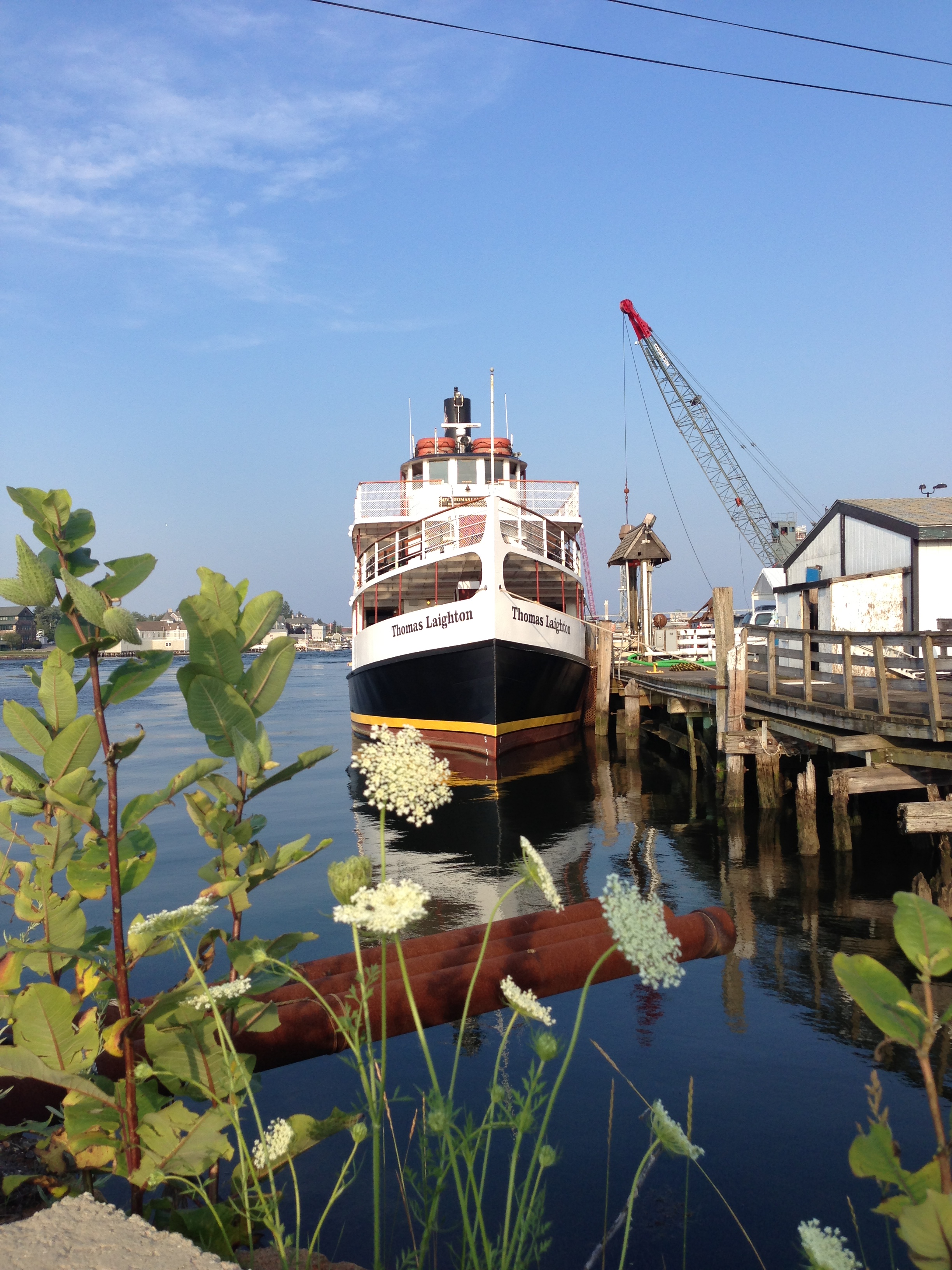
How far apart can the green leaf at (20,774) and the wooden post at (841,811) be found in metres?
8.94

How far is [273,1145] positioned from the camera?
73.6 inches

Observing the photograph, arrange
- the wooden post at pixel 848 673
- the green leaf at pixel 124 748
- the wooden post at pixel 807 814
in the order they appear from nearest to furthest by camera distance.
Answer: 1. the green leaf at pixel 124 748
2. the wooden post at pixel 848 673
3. the wooden post at pixel 807 814

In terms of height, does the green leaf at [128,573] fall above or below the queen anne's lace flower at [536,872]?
above

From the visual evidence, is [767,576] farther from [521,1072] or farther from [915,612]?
[521,1072]

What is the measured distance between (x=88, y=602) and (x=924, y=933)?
6.38 ft

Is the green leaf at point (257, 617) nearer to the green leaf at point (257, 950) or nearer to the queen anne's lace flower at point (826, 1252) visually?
the green leaf at point (257, 950)

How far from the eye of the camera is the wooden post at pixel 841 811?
9.66 m

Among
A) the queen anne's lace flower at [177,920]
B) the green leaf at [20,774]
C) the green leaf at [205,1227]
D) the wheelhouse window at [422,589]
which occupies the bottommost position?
the green leaf at [205,1227]

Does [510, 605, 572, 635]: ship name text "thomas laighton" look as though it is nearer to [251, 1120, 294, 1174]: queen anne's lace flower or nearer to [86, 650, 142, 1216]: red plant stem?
[86, 650, 142, 1216]: red plant stem

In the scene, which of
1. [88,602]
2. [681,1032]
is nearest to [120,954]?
[88,602]

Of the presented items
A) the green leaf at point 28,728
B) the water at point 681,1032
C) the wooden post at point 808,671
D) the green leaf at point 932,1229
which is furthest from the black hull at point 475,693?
the green leaf at point 932,1229

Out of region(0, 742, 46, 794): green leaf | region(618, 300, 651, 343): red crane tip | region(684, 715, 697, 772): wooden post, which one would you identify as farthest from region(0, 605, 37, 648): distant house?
region(0, 742, 46, 794): green leaf

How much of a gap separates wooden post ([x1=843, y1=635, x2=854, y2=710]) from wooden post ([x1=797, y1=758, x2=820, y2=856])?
4.59 feet

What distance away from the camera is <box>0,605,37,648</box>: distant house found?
120000mm
